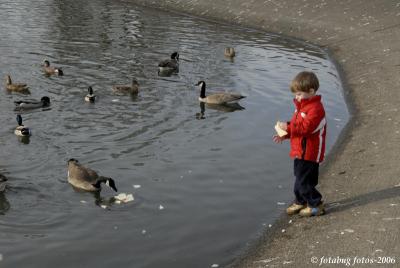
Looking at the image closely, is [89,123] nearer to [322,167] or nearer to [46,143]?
[46,143]

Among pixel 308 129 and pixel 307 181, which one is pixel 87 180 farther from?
pixel 308 129

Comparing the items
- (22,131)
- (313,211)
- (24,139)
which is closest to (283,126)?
(313,211)

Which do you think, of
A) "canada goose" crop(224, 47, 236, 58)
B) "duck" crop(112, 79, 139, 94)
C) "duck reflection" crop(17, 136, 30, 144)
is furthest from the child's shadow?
"canada goose" crop(224, 47, 236, 58)

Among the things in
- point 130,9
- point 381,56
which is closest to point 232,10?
point 130,9

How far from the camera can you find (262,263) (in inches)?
372

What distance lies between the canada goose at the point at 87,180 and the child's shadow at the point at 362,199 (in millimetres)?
4592

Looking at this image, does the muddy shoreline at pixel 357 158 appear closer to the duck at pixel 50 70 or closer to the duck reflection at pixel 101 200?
the duck reflection at pixel 101 200

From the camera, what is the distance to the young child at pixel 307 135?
32.8 feet

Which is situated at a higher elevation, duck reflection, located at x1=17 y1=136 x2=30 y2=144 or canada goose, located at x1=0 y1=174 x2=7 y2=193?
duck reflection, located at x1=17 y1=136 x2=30 y2=144

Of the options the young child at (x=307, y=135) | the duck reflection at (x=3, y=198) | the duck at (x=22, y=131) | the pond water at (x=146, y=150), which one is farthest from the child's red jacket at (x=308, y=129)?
the duck at (x=22, y=131)

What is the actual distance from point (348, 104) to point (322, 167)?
22.0 feet

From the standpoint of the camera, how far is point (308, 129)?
10.1 meters

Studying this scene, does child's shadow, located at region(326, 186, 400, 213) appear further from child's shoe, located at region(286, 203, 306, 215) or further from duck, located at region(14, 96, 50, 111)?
duck, located at region(14, 96, 50, 111)

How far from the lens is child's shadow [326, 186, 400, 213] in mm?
11086
